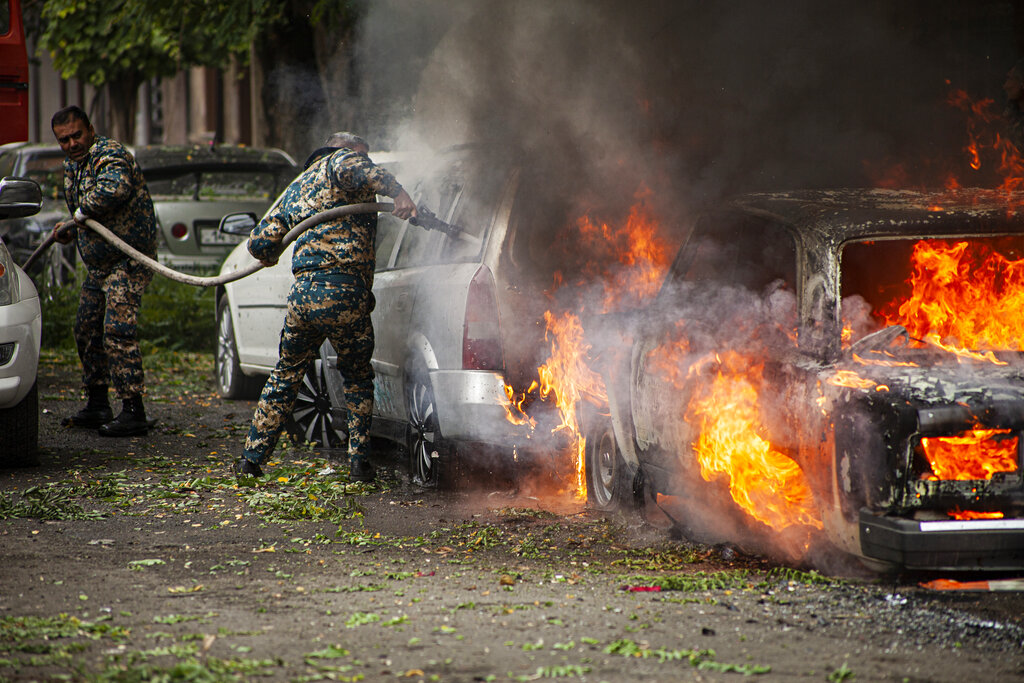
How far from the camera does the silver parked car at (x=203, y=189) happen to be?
1400 centimetres

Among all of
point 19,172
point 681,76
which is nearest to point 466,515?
point 681,76

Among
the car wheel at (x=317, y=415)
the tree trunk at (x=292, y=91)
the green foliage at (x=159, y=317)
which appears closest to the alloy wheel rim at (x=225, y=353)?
the car wheel at (x=317, y=415)

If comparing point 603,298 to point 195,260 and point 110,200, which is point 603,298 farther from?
point 195,260

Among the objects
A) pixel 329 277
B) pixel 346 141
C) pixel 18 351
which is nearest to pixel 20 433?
pixel 18 351

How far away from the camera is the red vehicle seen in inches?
362

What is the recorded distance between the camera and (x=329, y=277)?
22.9 feet

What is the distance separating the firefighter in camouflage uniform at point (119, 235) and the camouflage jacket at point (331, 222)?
1.82m

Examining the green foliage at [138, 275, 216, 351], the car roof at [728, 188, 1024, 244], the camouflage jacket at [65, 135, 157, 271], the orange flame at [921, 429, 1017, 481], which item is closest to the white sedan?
the camouflage jacket at [65, 135, 157, 271]

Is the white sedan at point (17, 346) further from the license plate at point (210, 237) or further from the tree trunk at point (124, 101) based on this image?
the tree trunk at point (124, 101)

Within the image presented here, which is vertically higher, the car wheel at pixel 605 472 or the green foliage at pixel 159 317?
the green foliage at pixel 159 317

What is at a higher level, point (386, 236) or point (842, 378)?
point (386, 236)

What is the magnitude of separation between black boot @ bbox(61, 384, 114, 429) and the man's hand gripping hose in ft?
3.29

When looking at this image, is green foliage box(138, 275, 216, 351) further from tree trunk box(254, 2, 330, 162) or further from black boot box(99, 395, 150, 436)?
black boot box(99, 395, 150, 436)

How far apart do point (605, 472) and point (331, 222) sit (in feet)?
6.53
